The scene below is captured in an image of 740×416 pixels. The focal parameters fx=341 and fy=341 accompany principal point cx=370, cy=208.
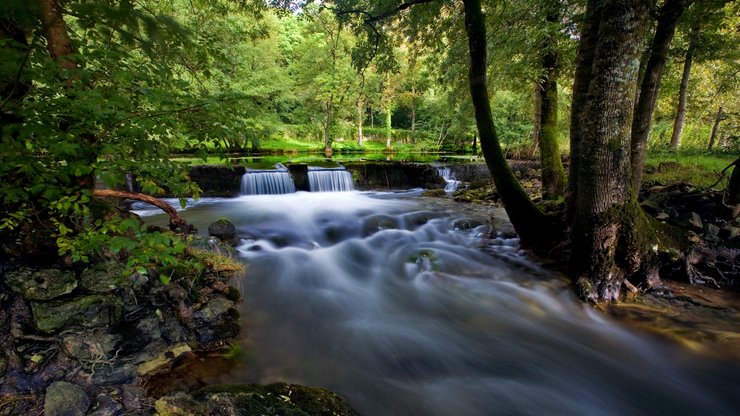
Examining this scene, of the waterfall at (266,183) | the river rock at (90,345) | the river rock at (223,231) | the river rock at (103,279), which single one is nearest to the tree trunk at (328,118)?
the waterfall at (266,183)

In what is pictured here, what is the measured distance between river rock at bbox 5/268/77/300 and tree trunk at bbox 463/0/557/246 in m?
5.35

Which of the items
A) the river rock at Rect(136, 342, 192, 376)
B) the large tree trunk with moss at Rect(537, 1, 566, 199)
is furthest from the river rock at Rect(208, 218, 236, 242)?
the large tree trunk with moss at Rect(537, 1, 566, 199)

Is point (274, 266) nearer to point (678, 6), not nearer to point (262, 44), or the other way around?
point (678, 6)

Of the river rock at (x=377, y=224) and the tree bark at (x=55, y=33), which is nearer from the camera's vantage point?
the tree bark at (x=55, y=33)

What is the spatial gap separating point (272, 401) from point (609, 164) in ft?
14.0

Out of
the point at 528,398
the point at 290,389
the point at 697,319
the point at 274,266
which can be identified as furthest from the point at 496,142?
the point at 290,389

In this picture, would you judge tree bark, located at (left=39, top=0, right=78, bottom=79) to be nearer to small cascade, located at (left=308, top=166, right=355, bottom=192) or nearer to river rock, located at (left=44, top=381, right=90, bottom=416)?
river rock, located at (left=44, top=381, right=90, bottom=416)

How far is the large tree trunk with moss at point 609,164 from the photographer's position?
3688mm

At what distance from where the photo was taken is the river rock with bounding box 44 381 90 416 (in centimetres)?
212

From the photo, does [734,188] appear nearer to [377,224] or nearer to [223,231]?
[377,224]

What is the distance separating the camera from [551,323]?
433 cm

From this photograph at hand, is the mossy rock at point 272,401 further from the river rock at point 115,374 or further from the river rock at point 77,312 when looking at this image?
the river rock at point 77,312

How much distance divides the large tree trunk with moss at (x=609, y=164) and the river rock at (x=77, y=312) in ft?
16.7

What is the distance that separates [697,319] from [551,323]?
1.61m
